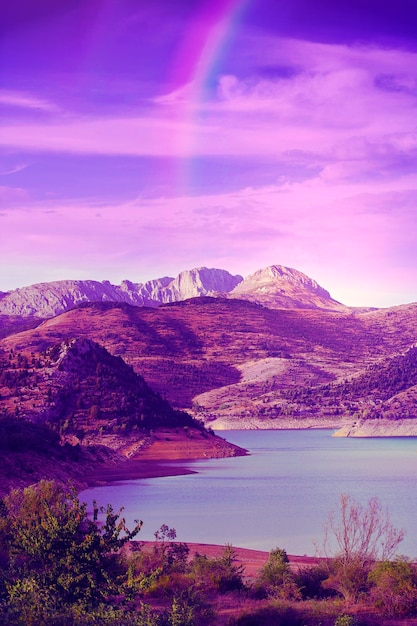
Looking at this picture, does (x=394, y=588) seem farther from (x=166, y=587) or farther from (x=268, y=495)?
(x=268, y=495)

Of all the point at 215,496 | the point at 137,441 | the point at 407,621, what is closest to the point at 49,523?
the point at 407,621

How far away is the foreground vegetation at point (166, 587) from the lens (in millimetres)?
28719

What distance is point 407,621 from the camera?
32.0m

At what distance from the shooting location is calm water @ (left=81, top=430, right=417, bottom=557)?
56.7 meters

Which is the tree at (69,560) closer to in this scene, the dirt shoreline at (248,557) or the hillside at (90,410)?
the dirt shoreline at (248,557)

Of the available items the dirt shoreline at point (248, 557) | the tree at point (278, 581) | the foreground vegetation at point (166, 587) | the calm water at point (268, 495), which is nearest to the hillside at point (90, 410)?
the calm water at point (268, 495)

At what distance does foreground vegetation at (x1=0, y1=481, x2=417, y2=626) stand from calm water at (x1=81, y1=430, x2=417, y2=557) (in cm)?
999

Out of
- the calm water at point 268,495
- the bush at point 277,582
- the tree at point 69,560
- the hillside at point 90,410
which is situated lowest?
the calm water at point 268,495

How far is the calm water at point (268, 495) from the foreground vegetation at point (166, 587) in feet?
32.8

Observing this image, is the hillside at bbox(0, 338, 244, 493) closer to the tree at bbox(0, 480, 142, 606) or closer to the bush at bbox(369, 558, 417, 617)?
the bush at bbox(369, 558, 417, 617)

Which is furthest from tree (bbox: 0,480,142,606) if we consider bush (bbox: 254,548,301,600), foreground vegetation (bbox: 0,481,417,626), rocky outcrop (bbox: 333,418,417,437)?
rocky outcrop (bbox: 333,418,417,437)

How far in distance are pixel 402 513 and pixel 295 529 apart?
26.4 ft

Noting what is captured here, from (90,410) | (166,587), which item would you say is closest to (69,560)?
(166,587)

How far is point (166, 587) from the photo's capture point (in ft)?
119
